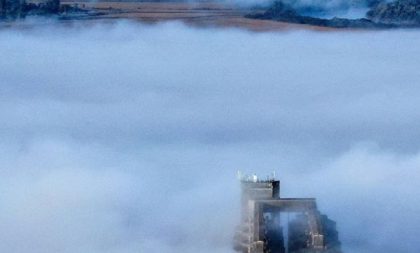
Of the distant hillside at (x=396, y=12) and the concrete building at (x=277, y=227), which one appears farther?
the distant hillside at (x=396, y=12)

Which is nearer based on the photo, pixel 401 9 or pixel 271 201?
pixel 271 201

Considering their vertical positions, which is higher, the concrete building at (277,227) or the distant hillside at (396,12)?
the distant hillside at (396,12)

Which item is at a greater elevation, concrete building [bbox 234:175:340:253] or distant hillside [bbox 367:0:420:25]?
distant hillside [bbox 367:0:420:25]

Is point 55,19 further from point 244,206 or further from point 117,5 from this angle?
point 244,206

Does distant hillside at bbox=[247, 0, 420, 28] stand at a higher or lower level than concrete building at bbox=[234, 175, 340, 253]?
higher

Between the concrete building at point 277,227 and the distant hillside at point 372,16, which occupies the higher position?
the distant hillside at point 372,16

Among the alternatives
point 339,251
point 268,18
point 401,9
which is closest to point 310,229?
point 339,251

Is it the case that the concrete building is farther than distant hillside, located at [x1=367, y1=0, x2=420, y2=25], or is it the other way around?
distant hillside, located at [x1=367, y1=0, x2=420, y2=25]

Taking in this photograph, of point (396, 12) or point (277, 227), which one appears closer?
point (277, 227)
